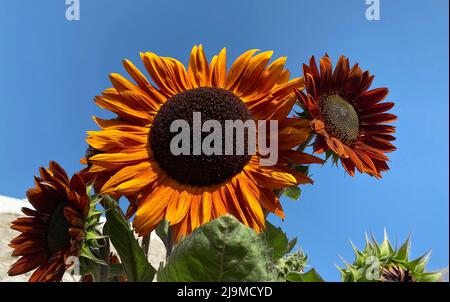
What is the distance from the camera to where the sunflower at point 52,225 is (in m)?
1.00

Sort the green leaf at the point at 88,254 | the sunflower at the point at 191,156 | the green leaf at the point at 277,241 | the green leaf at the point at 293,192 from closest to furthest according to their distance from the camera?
the green leaf at the point at 277,241 → the green leaf at the point at 88,254 → the sunflower at the point at 191,156 → the green leaf at the point at 293,192

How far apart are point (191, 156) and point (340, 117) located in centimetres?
62

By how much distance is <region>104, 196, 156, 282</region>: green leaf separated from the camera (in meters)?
0.87

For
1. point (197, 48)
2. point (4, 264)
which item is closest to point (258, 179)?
point (197, 48)

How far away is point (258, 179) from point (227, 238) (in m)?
0.67

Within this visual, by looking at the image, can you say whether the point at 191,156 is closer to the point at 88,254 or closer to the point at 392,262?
the point at 88,254

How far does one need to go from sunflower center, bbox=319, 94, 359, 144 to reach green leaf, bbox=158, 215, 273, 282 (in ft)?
3.29

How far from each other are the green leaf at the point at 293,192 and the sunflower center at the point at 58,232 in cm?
60

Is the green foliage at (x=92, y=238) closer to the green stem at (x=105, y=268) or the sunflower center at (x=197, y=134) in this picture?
the green stem at (x=105, y=268)

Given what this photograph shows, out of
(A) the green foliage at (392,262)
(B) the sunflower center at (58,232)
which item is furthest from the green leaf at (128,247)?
(A) the green foliage at (392,262)

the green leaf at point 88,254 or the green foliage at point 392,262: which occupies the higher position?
the green leaf at point 88,254

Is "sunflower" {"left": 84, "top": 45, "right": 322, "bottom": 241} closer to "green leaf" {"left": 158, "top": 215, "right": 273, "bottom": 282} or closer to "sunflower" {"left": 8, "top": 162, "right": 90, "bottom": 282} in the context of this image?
"sunflower" {"left": 8, "top": 162, "right": 90, "bottom": 282}

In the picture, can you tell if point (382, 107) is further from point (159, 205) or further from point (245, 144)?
point (159, 205)

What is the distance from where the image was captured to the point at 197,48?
1462 millimetres
